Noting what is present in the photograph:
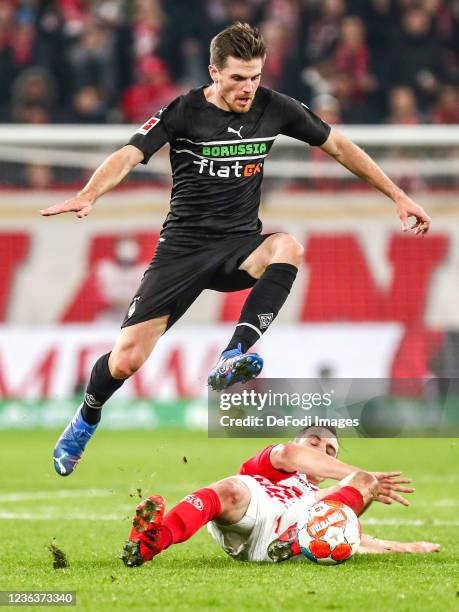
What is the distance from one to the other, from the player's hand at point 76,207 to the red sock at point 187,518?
171cm

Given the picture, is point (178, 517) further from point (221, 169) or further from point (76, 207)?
point (221, 169)

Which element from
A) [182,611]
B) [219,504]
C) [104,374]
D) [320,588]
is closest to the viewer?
[182,611]

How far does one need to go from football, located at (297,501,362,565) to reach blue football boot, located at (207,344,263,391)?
0.83 metres

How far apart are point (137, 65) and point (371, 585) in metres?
12.8

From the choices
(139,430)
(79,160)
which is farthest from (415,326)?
(79,160)

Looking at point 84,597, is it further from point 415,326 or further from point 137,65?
point 137,65

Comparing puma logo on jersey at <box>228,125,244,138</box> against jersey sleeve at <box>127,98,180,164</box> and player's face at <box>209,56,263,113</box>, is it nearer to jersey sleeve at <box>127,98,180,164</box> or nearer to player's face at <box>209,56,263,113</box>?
player's face at <box>209,56,263,113</box>

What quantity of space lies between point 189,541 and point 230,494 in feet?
5.39

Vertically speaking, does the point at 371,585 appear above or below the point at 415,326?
below

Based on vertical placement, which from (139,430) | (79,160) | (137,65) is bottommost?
(139,430)

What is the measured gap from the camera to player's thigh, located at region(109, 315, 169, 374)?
7930 mm

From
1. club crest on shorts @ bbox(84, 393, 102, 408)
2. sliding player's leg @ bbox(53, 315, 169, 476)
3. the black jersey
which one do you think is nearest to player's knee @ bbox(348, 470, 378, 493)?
sliding player's leg @ bbox(53, 315, 169, 476)

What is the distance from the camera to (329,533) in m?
6.99

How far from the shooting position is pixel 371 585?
636cm
